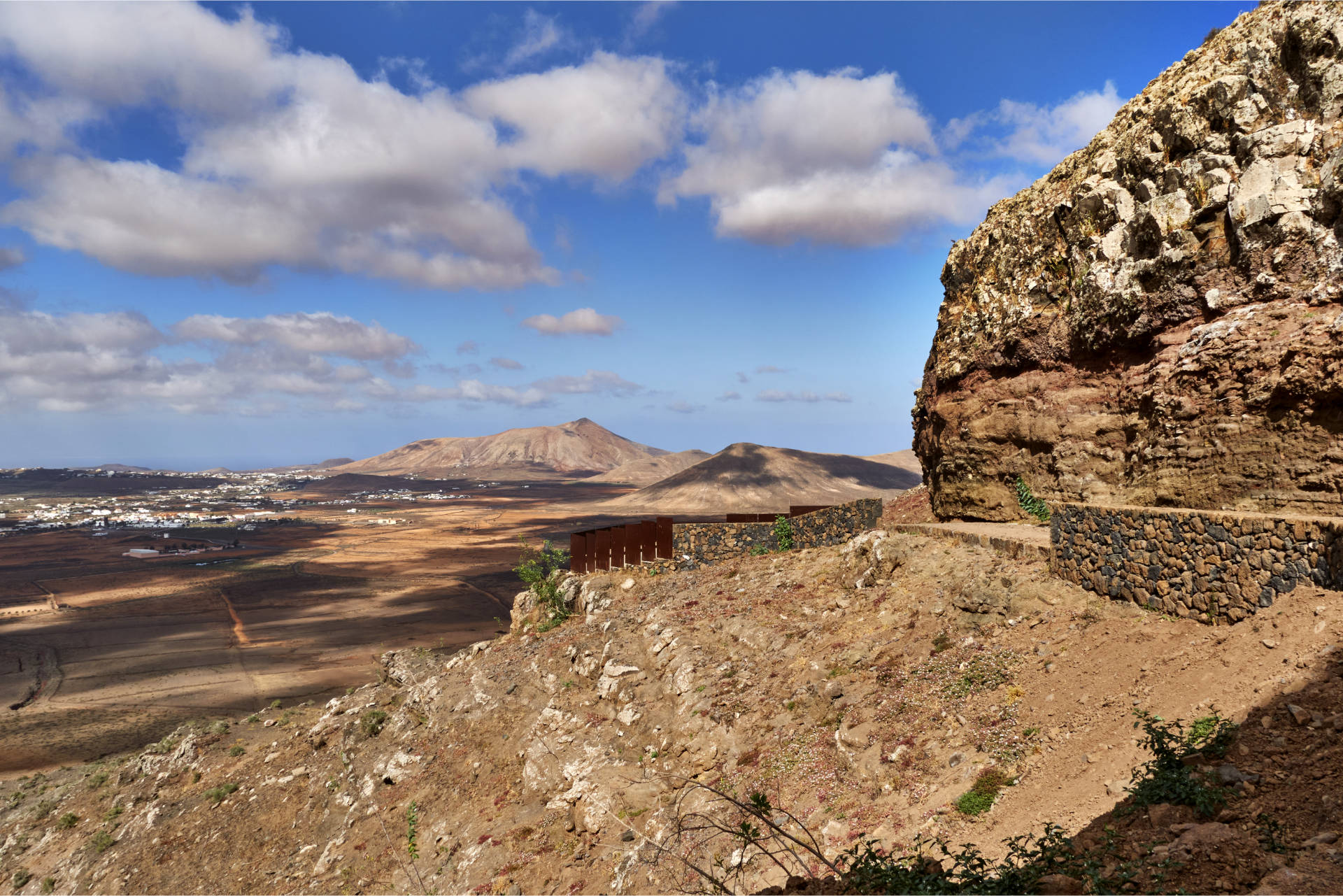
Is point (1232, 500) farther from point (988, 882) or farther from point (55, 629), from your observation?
point (55, 629)

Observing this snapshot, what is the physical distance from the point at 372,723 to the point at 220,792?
412cm

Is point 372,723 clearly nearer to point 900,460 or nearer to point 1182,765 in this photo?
point 1182,765

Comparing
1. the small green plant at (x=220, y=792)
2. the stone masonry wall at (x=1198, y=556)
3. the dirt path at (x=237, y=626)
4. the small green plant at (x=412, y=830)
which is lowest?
the dirt path at (x=237, y=626)

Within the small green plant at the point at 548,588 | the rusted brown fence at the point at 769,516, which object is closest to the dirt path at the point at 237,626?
the small green plant at the point at 548,588

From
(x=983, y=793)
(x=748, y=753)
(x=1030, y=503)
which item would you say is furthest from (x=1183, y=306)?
(x=748, y=753)

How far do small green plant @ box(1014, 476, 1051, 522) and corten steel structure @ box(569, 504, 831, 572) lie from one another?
7.23m

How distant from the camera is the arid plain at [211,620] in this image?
3053 cm

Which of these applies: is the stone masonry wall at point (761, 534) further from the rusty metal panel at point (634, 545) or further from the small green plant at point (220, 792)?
the small green plant at point (220, 792)

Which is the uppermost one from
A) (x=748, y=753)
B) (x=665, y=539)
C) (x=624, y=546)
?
(x=665, y=539)

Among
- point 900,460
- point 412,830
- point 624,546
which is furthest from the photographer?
point 900,460

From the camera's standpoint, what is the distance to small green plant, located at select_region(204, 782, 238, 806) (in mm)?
17984

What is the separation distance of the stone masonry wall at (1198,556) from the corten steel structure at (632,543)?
11852 millimetres

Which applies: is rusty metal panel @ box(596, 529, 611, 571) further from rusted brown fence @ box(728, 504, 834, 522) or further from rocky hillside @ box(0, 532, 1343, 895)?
rusted brown fence @ box(728, 504, 834, 522)

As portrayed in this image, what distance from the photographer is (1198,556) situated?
849 cm
